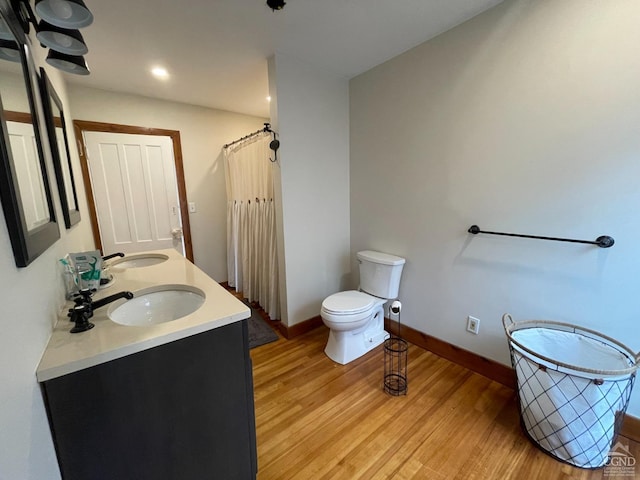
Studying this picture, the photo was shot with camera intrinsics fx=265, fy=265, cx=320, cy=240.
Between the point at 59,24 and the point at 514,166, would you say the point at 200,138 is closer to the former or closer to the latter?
the point at 59,24

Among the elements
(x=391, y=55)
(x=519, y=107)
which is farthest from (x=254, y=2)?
(x=519, y=107)

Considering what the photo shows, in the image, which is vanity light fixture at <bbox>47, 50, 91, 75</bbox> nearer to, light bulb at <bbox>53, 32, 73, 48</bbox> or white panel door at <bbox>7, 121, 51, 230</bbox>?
light bulb at <bbox>53, 32, 73, 48</bbox>

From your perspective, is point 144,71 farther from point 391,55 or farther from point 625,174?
point 625,174

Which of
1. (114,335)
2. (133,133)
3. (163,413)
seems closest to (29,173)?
(114,335)

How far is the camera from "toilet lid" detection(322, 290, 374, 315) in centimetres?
190

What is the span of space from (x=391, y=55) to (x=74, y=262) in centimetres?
239

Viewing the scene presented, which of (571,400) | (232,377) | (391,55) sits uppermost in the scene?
(391,55)

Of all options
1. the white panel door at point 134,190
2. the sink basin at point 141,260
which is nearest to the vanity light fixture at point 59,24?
the sink basin at point 141,260

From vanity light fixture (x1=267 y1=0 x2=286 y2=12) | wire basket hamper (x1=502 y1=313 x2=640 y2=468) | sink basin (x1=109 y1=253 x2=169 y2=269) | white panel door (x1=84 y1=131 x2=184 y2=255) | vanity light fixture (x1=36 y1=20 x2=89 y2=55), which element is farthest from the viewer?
white panel door (x1=84 y1=131 x2=184 y2=255)

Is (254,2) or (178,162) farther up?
(254,2)

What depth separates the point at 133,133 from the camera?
2752mm

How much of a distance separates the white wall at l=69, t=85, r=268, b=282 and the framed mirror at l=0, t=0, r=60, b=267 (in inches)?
76.2

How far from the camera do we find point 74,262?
1169mm

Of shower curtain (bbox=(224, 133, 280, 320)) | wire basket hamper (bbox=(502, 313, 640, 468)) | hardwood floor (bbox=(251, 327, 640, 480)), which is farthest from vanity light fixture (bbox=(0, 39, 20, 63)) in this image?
wire basket hamper (bbox=(502, 313, 640, 468))
